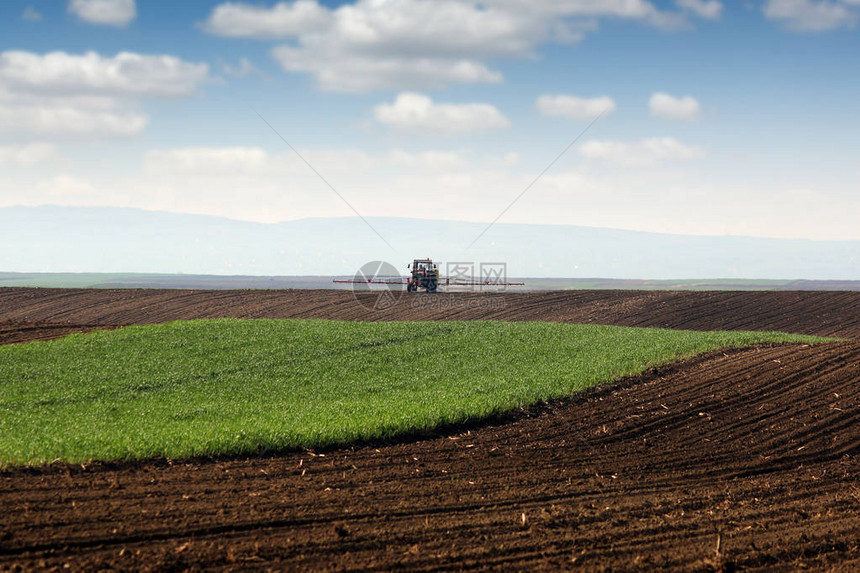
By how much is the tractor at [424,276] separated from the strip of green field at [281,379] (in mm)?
21076

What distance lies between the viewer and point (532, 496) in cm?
1178

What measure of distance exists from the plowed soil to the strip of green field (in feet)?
3.14

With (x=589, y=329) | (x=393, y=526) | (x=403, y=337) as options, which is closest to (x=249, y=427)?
(x=393, y=526)

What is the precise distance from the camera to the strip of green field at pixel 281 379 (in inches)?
588

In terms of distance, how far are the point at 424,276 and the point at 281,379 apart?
3402 centimetres

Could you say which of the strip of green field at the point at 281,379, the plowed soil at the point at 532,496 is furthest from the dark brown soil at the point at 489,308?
the plowed soil at the point at 532,496

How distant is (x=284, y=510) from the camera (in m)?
10.3

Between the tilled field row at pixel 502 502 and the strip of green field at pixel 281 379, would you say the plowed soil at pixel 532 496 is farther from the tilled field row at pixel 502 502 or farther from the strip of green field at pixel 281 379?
the strip of green field at pixel 281 379

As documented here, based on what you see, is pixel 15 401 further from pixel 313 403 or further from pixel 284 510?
pixel 284 510

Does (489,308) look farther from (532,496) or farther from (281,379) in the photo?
(532,496)

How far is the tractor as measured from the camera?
5588cm

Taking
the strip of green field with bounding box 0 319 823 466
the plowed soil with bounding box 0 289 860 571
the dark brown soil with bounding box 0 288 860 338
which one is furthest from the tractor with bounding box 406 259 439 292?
the plowed soil with bounding box 0 289 860 571

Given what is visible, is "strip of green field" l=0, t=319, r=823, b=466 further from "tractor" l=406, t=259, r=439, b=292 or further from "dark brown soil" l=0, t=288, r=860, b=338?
"tractor" l=406, t=259, r=439, b=292

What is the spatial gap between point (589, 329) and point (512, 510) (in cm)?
2358
